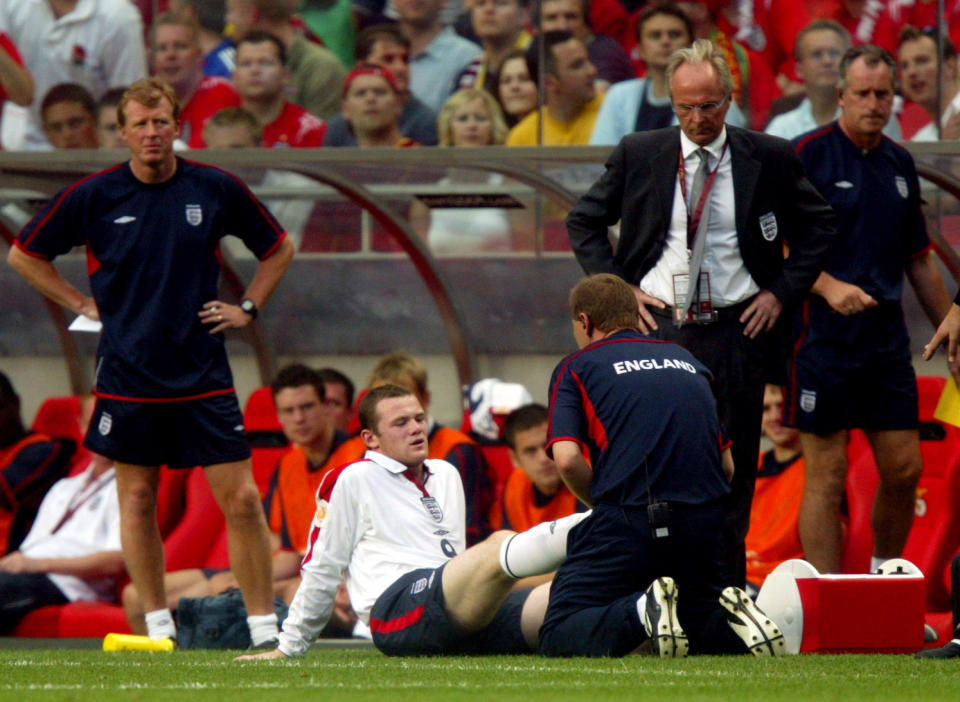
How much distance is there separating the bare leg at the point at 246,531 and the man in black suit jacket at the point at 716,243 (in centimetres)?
173

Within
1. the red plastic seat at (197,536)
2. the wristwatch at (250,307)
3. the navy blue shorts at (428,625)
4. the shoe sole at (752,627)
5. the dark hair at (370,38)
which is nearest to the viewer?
the shoe sole at (752,627)

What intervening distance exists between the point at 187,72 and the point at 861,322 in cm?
481

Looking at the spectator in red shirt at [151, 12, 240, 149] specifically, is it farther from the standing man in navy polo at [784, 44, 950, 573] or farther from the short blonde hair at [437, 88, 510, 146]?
the standing man in navy polo at [784, 44, 950, 573]

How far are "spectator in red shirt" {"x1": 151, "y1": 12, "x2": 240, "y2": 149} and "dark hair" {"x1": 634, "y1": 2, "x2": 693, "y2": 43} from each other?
7.83ft

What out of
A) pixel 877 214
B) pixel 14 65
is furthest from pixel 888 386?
pixel 14 65

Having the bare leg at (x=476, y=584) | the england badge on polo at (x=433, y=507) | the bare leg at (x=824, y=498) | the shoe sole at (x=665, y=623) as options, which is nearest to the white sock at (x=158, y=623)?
the england badge on polo at (x=433, y=507)

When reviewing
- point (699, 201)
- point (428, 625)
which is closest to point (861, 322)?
point (699, 201)

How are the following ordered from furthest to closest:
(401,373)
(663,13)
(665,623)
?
(663,13)
(401,373)
(665,623)

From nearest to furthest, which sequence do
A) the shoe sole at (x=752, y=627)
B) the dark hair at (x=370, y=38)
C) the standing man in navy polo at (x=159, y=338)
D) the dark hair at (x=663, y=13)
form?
1. the shoe sole at (x=752, y=627)
2. the standing man in navy polo at (x=159, y=338)
3. the dark hair at (x=663, y=13)
4. the dark hair at (x=370, y=38)

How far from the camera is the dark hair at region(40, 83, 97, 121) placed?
9.86m

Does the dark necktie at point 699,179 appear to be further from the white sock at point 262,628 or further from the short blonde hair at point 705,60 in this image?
the white sock at point 262,628

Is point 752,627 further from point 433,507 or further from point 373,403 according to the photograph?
point 373,403

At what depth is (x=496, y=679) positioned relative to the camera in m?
4.66

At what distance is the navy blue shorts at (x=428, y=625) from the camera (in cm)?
557
